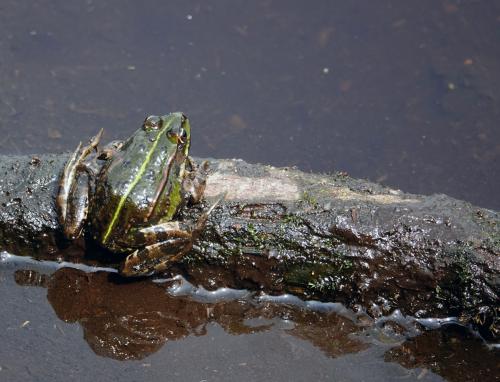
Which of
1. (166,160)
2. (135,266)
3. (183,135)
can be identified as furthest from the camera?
(183,135)

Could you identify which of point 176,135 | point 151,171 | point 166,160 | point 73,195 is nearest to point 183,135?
point 176,135

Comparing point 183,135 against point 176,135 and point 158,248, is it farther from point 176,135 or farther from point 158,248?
point 158,248

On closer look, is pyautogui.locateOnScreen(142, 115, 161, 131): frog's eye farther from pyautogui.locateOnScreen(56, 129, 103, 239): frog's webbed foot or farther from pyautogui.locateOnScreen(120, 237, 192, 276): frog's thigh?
pyautogui.locateOnScreen(120, 237, 192, 276): frog's thigh

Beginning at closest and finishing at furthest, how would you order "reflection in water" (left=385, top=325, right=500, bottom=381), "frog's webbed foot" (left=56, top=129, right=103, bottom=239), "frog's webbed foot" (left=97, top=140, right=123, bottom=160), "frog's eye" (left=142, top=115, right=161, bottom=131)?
"reflection in water" (left=385, top=325, right=500, bottom=381) < "frog's webbed foot" (left=56, top=129, right=103, bottom=239) < "frog's webbed foot" (left=97, top=140, right=123, bottom=160) < "frog's eye" (left=142, top=115, right=161, bottom=131)

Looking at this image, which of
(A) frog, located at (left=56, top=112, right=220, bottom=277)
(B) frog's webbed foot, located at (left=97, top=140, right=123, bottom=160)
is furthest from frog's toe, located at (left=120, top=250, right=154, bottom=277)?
(B) frog's webbed foot, located at (left=97, top=140, right=123, bottom=160)

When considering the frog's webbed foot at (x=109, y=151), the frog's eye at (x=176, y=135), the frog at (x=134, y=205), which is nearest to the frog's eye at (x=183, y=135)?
the frog's eye at (x=176, y=135)

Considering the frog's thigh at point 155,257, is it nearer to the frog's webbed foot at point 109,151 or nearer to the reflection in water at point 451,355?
the frog's webbed foot at point 109,151
